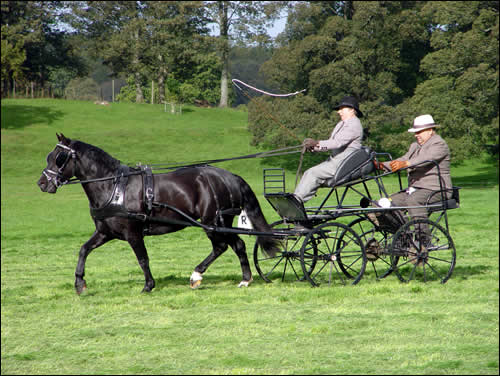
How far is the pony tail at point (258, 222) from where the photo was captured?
31.0ft

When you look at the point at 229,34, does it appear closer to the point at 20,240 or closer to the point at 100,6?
the point at 100,6

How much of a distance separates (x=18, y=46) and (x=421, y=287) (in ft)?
180

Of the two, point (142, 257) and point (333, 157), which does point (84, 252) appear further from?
point (333, 157)

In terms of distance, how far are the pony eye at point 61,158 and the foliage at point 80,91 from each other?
56.6m

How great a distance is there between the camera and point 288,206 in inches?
356

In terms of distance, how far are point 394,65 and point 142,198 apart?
31.0 m

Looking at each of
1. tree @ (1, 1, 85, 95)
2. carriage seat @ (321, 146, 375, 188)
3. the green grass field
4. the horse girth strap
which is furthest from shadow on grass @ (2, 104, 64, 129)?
carriage seat @ (321, 146, 375, 188)

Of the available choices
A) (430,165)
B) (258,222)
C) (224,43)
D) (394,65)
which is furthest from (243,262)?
(224,43)

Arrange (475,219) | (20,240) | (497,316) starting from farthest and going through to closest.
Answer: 1. (475,219)
2. (20,240)
3. (497,316)

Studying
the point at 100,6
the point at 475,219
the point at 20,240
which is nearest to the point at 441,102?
the point at 475,219

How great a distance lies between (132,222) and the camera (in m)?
8.95

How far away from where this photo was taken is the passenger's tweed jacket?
9148 millimetres

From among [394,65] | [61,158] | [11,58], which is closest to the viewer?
[61,158]

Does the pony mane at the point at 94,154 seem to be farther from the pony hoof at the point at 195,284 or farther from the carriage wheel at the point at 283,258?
the carriage wheel at the point at 283,258
